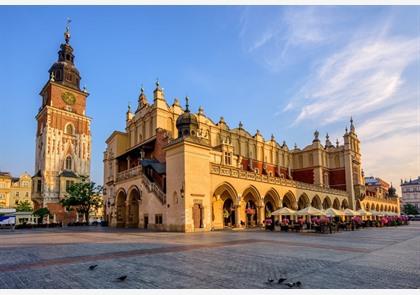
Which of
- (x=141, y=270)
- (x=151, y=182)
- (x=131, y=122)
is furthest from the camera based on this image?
(x=131, y=122)

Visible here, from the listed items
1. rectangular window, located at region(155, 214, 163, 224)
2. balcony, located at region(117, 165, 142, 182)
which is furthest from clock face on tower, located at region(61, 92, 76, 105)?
rectangular window, located at region(155, 214, 163, 224)

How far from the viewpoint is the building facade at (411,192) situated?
137375mm

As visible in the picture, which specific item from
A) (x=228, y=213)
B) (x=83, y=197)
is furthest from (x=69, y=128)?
(x=228, y=213)

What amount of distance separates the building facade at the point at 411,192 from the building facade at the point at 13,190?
14536 centimetres

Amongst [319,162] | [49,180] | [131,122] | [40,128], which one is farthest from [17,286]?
[40,128]

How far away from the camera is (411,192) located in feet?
456

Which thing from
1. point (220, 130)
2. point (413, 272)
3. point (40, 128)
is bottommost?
point (413, 272)

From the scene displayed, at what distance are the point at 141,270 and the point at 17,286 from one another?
2959mm

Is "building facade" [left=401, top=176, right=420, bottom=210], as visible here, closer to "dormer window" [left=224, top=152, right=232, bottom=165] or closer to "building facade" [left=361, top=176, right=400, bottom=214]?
"building facade" [left=361, top=176, right=400, bottom=214]

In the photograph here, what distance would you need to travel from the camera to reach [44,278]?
25.4ft

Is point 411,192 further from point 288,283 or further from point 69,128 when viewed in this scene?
point 288,283

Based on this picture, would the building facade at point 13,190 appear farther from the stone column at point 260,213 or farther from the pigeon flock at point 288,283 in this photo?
the pigeon flock at point 288,283
